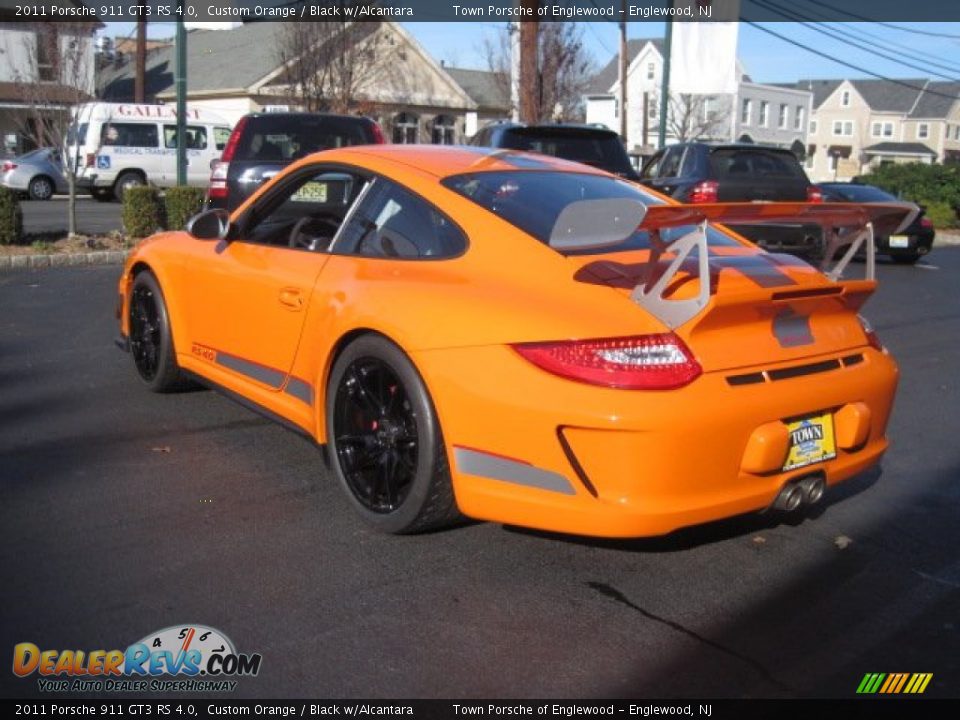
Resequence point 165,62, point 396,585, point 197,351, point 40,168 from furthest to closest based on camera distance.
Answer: point 165,62 → point 40,168 → point 197,351 → point 396,585

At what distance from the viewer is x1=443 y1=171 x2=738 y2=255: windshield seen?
397 centimetres

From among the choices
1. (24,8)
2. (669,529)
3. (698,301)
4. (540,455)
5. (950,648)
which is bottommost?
(950,648)

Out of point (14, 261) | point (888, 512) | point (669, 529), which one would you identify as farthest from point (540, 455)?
point (14, 261)

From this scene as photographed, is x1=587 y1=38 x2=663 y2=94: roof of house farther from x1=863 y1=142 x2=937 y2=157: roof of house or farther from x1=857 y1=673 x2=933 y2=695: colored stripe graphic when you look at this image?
x1=857 y1=673 x2=933 y2=695: colored stripe graphic

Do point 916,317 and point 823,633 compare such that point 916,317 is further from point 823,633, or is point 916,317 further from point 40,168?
point 40,168

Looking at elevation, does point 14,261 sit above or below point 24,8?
below

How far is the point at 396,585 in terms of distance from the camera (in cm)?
354

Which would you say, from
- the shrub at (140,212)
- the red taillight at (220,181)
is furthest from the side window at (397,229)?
the shrub at (140,212)

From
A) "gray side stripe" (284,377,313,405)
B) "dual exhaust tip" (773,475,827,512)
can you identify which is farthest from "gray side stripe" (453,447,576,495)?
"gray side stripe" (284,377,313,405)

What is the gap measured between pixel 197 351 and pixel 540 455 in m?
2.59

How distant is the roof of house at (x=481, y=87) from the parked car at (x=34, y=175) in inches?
745

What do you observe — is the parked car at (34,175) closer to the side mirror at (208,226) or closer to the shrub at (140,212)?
the shrub at (140,212)

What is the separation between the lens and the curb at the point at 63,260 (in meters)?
11.5

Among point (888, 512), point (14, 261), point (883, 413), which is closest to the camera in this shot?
point (883, 413)
